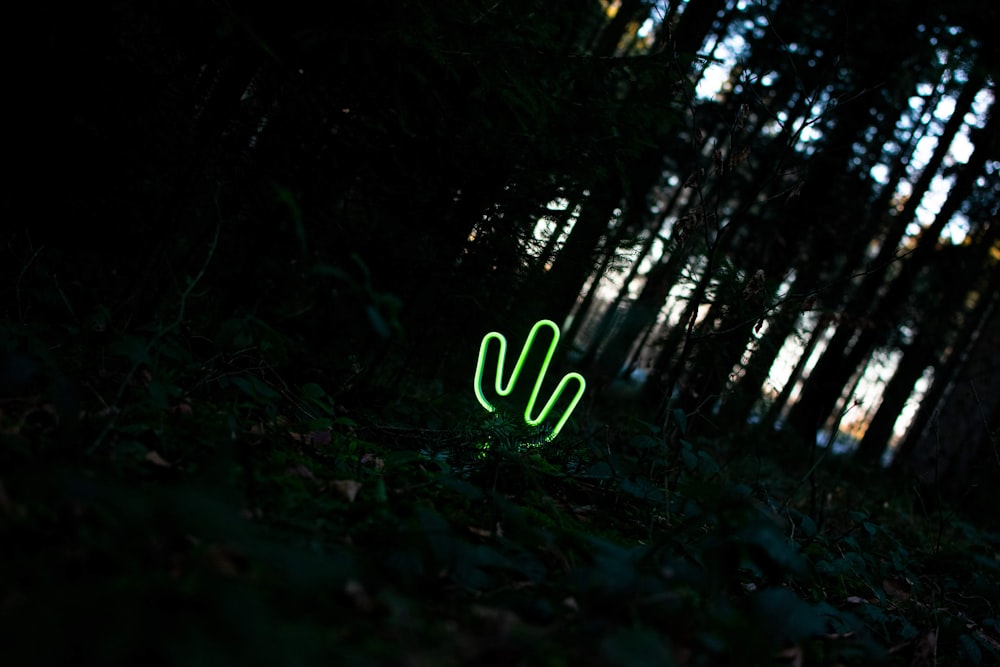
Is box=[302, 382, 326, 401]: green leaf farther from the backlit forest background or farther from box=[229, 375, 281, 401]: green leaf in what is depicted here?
box=[229, 375, 281, 401]: green leaf

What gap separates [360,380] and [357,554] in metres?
2.67

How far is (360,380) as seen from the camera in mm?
4820

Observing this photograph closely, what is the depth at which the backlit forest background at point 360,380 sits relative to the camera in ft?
5.63

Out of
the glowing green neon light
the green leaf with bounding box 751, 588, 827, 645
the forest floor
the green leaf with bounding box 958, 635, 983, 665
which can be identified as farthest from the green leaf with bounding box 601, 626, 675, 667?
the glowing green neon light

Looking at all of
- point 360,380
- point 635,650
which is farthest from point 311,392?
point 635,650

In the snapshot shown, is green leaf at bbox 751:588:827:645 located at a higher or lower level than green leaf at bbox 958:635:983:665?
lower

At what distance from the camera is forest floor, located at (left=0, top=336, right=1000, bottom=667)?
57.3 inches

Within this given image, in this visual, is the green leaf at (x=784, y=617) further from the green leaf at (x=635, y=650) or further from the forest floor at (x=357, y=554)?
the green leaf at (x=635, y=650)

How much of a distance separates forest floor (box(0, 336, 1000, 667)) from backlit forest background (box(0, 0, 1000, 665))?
1cm

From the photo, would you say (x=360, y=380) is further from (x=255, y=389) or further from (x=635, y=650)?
(x=635, y=650)

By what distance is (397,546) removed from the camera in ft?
7.54

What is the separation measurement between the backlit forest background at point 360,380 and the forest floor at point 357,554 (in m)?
0.01

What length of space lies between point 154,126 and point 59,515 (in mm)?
2650

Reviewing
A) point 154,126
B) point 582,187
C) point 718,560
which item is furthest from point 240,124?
point 718,560
